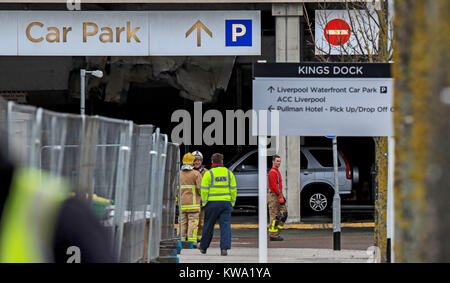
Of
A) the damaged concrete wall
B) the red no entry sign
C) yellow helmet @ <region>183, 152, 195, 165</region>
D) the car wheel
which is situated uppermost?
the red no entry sign

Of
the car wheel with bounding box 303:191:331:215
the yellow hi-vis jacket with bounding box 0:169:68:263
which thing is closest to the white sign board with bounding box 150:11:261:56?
the car wheel with bounding box 303:191:331:215

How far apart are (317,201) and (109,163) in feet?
50.4

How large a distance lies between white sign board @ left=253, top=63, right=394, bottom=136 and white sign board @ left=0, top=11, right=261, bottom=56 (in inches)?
457

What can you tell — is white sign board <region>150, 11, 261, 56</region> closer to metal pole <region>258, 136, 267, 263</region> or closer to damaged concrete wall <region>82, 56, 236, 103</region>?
damaged concrete wall <region>82, 56, 236, 103</region>

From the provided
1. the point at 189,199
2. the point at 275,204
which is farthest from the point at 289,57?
the point at 189,199

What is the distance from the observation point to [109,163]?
810 cm

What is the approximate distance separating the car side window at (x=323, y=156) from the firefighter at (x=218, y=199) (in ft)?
32.8

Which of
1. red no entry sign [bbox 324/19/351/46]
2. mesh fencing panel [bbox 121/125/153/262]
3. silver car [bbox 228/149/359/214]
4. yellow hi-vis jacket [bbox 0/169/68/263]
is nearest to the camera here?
yellow hi-vis jacket [bbox 0/169/68/263]

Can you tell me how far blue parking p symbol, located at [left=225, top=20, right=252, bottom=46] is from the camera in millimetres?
21062

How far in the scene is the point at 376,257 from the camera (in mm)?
11469

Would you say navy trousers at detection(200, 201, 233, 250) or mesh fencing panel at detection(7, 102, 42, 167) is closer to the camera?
mesh fencing panel at detection(7, 102, 42, 167)

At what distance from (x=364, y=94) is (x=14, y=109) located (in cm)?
529

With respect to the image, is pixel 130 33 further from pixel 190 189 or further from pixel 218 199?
pixel 218 199
